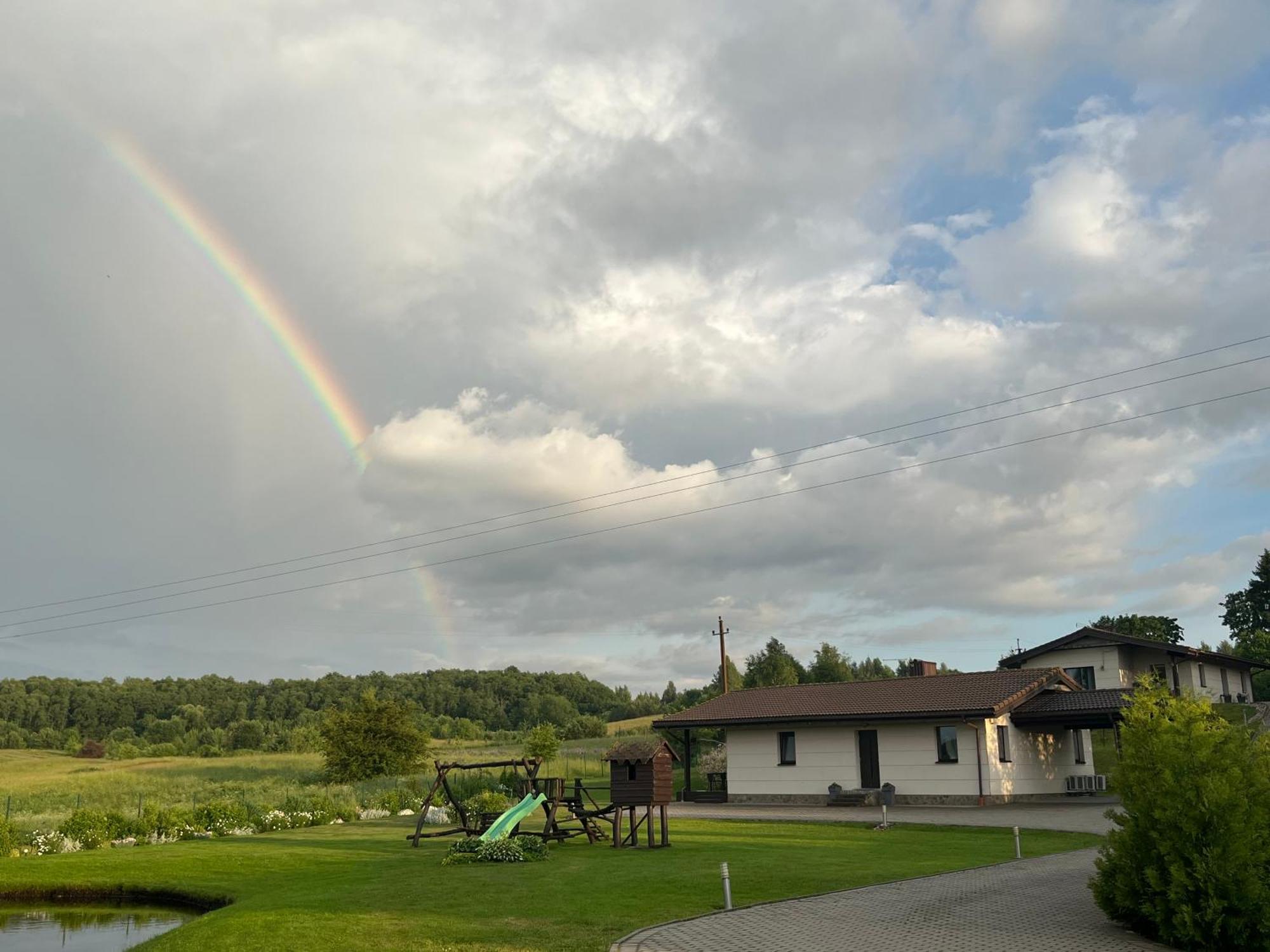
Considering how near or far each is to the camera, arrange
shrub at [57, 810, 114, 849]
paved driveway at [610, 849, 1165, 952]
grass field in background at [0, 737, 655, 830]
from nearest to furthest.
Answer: paved driveway at [610, 849, 1165, 952] < shrub at [57, 810, 114, 849] < grass field in background at [0, 737, 655, 830]

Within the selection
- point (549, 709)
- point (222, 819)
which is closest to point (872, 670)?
point (549, 709)

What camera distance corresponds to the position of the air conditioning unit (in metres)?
36.3

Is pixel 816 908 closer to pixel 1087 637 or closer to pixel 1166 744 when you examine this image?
pixel 1166 744

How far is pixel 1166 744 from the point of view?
11.7 metres

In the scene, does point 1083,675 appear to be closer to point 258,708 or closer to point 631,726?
point 631,726

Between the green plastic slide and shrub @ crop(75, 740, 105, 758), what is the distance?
82.2 m

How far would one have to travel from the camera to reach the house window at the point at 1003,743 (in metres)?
33.8

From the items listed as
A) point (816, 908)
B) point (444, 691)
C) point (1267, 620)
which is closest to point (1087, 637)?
point (816, 908)

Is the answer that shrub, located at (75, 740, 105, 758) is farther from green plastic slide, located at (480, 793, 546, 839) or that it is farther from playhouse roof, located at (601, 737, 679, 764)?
playhouse roof, located at (601, 737, 679, 764)

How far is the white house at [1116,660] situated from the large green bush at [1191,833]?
117ft

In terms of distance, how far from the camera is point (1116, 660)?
154ft

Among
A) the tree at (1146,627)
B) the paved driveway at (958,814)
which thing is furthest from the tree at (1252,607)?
the paved driveway at (958,814)

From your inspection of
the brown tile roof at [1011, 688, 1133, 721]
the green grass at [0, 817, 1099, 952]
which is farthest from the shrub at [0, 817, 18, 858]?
the brown tile roof at [1011, 688, 1133, 721]

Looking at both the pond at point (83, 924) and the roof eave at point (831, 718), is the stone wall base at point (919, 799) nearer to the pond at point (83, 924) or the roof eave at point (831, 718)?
the roof eave at point (831, 718)
